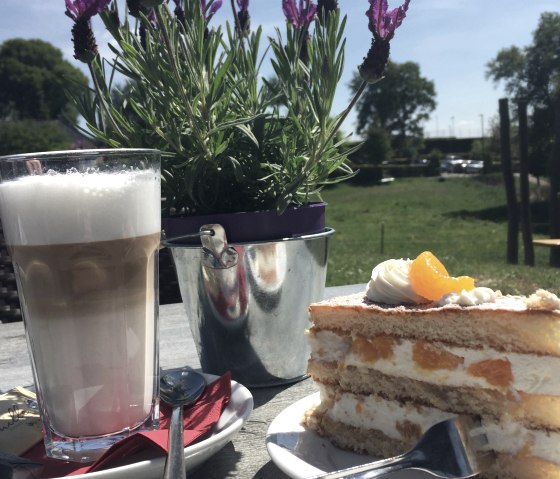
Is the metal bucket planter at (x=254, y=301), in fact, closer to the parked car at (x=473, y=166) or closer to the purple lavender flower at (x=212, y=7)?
the purple lavender flower at (x=212, y=7)

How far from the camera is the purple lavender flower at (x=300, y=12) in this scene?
1.60 metres

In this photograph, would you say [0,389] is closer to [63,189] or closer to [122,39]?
[63,189]

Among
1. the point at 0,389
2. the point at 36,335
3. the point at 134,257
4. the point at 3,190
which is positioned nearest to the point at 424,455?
the point at 134,257

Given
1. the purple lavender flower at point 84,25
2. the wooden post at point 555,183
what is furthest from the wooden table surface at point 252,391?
the wooden post at point 555,183

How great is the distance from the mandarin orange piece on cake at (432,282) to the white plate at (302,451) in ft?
1.16

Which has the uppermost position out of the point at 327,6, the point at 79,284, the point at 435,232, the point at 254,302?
the point at 327,6

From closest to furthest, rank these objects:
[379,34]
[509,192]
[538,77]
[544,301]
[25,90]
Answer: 1. [544,301]
2. [379,34]
3. [509,192]
4. [538,77]
5. [25,90]

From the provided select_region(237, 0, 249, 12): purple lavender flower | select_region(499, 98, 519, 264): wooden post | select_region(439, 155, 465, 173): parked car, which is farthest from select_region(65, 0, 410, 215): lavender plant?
select_region(439, 155, 465, 173): parked car

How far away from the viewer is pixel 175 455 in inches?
37.8

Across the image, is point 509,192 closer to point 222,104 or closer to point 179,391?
point 222,104

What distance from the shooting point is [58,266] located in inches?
46.4

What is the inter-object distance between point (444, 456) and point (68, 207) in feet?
2.70

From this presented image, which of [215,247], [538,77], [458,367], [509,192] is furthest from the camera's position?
[538,77]

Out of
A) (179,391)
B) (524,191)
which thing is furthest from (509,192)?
(179,391)
